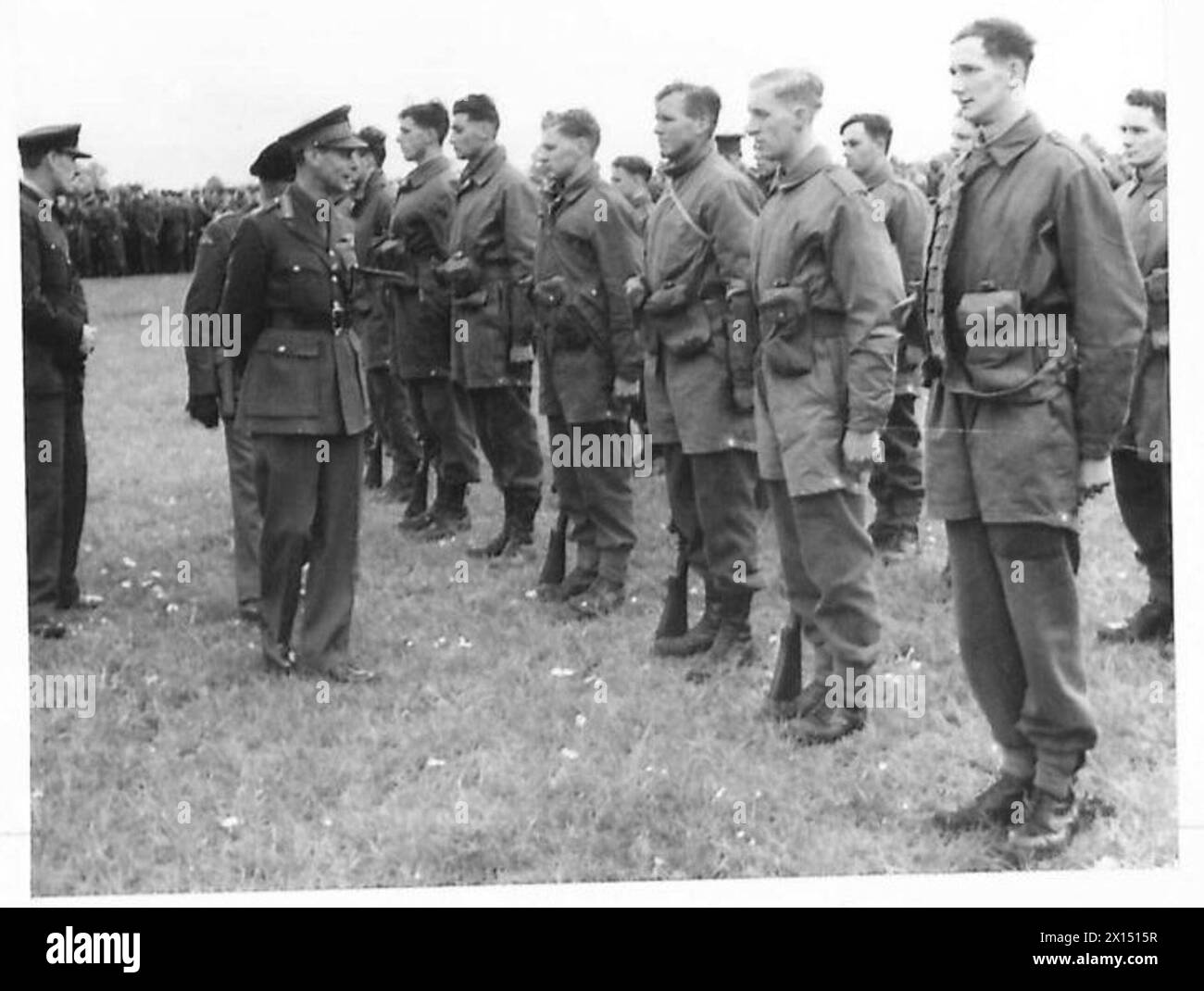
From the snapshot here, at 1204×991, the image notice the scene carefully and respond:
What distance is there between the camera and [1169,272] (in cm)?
460

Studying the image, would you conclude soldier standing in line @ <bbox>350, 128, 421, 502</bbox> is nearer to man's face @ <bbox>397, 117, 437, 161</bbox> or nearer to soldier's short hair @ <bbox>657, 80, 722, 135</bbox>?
man's face @ <bbox>397, 117, 437, 161</bbox>

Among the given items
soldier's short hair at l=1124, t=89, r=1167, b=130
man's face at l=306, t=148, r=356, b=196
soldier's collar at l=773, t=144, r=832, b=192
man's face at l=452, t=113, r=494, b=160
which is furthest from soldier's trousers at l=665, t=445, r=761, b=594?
soldier's short hair at l=1124, t=89, r=1167, b=130

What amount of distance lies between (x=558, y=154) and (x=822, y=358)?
1.33 metres

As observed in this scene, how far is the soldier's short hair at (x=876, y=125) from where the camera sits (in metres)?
4.96

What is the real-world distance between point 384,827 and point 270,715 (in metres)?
0.61

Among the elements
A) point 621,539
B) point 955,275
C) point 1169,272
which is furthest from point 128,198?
point 1169,272

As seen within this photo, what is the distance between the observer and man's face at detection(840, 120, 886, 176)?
522 cm

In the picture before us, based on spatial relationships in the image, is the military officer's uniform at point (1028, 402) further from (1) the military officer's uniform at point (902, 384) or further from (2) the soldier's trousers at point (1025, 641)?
(1) the military officer's uniform at point (902, 384)

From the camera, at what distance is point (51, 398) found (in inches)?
190

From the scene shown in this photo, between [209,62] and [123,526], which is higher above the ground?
[209,62]

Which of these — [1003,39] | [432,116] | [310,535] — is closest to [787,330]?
[1003,39]

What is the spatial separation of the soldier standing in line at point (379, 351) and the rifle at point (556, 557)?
1005mm

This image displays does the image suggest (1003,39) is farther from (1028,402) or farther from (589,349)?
(589,349)

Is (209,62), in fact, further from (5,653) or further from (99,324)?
(5,653)
